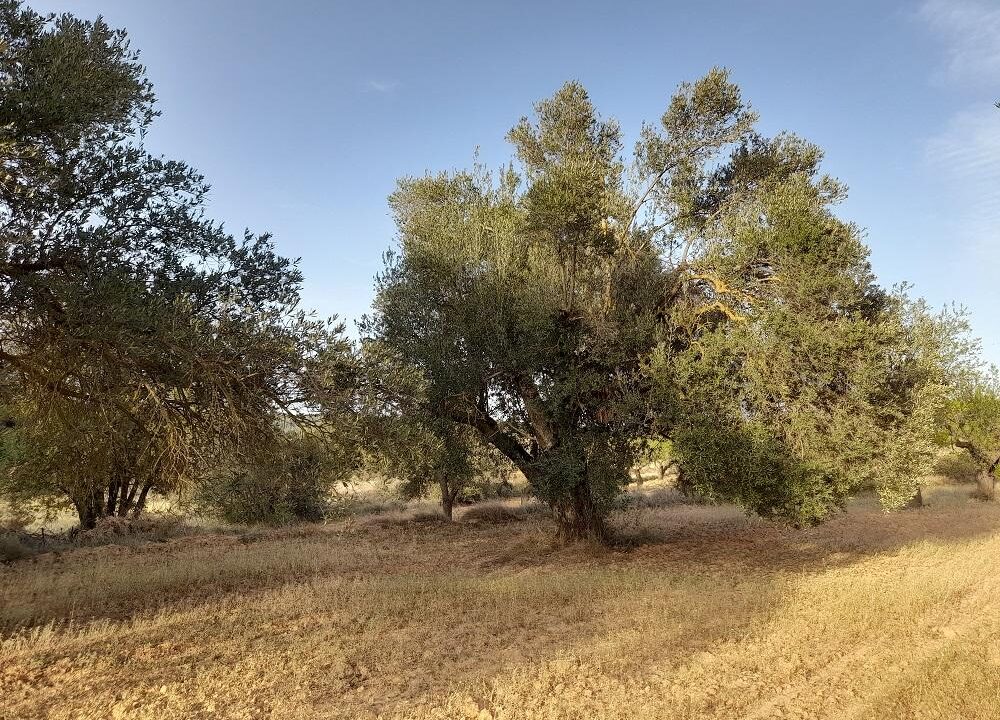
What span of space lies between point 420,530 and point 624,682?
23112mm

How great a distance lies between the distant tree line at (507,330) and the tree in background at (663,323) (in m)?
0.08

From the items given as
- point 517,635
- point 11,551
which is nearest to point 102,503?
point 11,551

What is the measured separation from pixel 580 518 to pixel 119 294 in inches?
597

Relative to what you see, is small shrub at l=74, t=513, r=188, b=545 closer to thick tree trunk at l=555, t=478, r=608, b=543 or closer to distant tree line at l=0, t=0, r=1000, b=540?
distant tree line at l=0, t=0, r=1000, b=540

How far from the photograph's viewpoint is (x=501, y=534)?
2728 cm

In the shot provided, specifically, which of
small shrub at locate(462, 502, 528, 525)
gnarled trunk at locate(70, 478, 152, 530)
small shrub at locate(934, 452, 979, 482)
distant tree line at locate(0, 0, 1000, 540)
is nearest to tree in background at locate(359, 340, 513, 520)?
distant tree line at locate(0, 0, 1000, 540)

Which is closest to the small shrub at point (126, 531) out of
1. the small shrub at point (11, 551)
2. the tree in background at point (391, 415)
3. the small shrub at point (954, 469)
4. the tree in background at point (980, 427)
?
the small shrub at point (11, 551)

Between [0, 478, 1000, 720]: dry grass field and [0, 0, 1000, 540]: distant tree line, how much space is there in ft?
9.14

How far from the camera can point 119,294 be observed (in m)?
9.61

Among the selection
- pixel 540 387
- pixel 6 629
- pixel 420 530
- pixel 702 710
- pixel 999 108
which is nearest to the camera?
pixel 999 108

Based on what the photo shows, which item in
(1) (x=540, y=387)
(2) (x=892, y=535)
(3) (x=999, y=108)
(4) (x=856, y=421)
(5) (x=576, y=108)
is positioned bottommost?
(2) (x=892, y=535)

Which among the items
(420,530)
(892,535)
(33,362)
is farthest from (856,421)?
(420,530)

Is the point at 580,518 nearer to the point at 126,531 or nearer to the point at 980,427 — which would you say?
the point at 126,531

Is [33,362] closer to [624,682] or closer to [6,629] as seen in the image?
[6,629]
